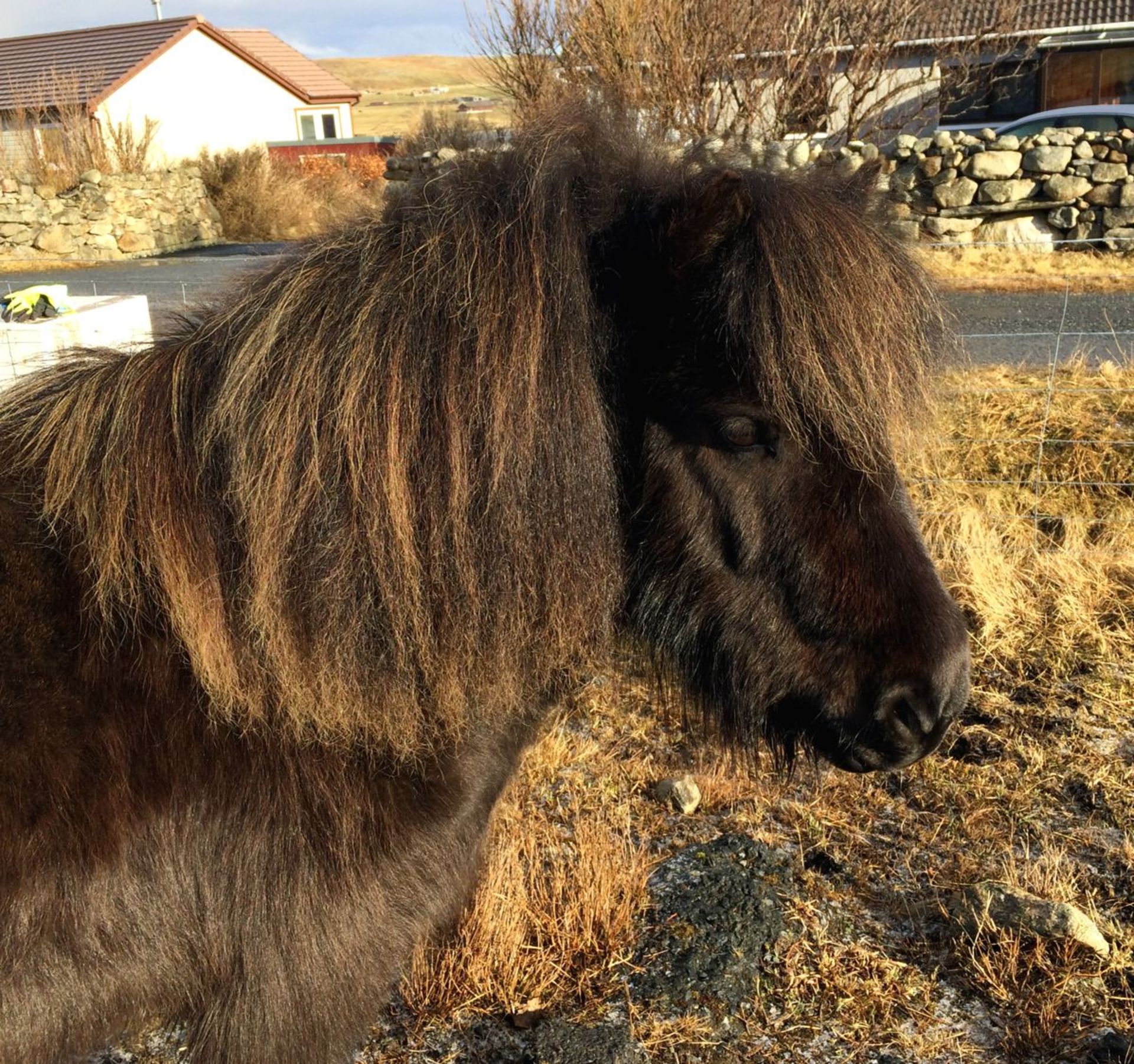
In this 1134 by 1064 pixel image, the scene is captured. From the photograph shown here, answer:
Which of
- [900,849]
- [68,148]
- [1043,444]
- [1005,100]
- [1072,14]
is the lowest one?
[900,849]

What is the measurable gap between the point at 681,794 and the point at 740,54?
1104 centimetres

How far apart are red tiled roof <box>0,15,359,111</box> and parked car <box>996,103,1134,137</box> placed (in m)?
23.0

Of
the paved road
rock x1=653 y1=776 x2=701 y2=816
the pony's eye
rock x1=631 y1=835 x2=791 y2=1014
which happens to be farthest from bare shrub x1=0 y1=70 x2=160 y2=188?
the pony's eye

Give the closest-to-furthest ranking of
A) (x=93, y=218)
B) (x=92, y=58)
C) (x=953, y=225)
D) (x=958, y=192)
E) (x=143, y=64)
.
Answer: (x=958, y=192), (x=953, y=225), (x=93, y=218), (x=143, y=64), (x=92, y=58)

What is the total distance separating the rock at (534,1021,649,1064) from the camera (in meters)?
2.24

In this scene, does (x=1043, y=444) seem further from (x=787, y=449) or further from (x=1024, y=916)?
(x=787, y=449)

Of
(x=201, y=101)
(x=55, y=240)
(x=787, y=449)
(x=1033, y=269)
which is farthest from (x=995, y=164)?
(x=201, y=101)

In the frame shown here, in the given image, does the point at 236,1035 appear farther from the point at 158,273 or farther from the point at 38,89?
the point at 38,89

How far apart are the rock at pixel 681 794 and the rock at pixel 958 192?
1211 centimetres

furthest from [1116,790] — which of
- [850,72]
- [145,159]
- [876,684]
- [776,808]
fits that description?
[145,159]

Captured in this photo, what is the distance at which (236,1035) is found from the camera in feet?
5.56

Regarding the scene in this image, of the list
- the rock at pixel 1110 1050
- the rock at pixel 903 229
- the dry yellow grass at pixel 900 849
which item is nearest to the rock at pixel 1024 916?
the dry yellow grass at pixel 900 849

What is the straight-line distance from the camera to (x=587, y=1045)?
2.28m

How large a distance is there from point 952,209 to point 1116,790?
11844 mm
